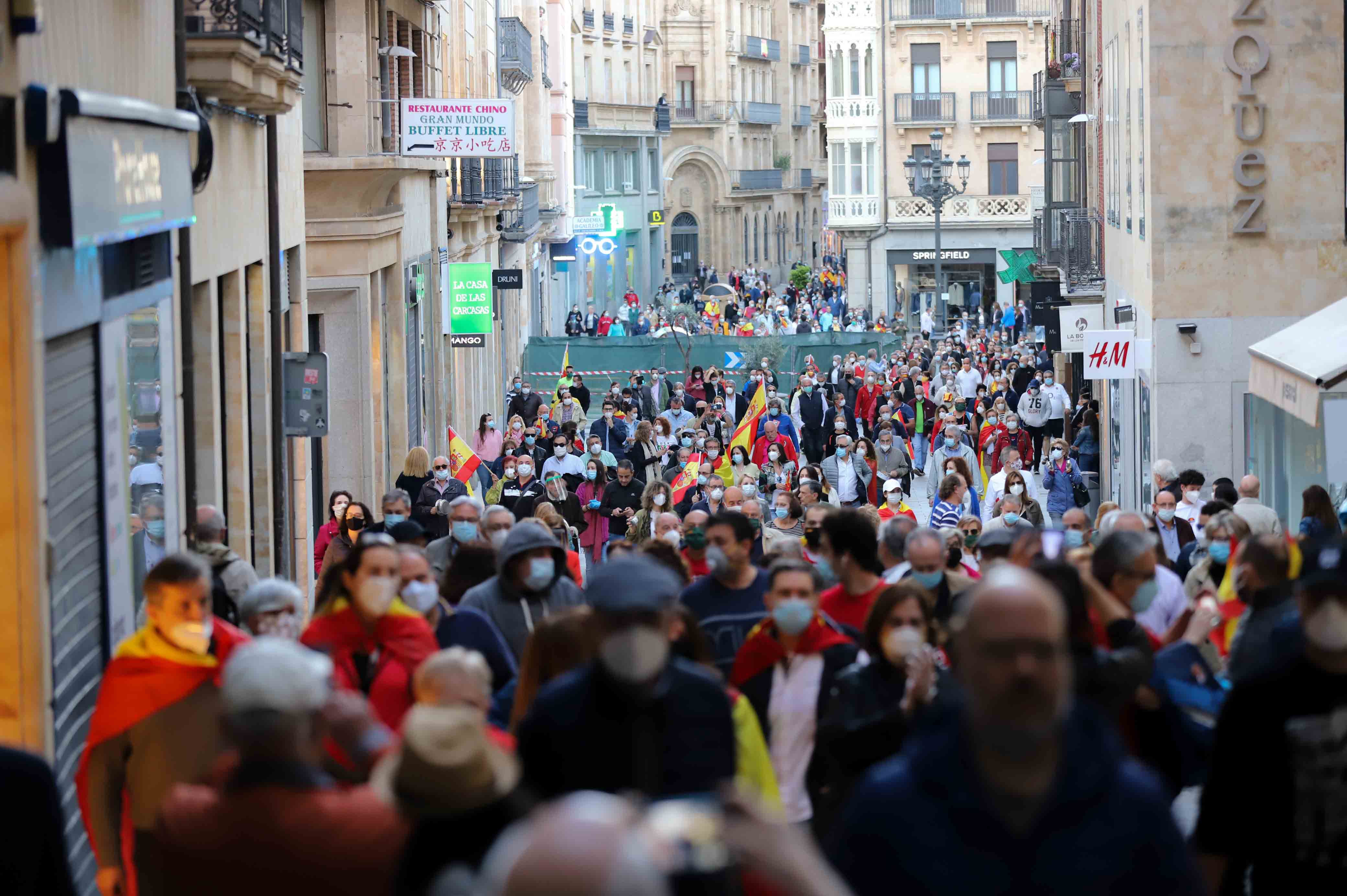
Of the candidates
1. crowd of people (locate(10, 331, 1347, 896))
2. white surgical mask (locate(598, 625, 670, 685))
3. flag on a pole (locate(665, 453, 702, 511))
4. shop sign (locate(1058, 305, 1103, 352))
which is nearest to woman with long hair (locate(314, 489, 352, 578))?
crowd of people (locate(10, 331, 1347, 896))

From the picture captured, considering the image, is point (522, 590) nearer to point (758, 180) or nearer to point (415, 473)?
point (415, 473)

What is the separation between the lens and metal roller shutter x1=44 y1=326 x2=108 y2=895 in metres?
9.07

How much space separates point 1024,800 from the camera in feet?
12.7

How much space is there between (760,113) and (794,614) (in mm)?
95554

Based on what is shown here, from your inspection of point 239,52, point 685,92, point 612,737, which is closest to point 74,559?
point 239,52

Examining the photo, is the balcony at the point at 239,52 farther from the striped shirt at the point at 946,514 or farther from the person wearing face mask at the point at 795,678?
the person wearing face mask at the point at 795,678

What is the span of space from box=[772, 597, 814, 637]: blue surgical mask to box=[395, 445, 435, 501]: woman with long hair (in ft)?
38.9

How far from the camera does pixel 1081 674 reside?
6.07 meters

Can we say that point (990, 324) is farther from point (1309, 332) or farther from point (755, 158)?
point (1309, 332)

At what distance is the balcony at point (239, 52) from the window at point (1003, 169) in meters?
53.0

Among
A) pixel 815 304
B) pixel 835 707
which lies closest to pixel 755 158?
pixel 815 304

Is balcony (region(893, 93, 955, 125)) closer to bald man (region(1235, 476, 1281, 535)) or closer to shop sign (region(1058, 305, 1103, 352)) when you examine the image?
shop sign (region(1058, 305, 1103, 352))

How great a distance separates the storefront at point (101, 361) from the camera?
890 cm

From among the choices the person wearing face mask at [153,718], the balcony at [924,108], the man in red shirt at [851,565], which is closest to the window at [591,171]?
the balcony at [924,108]
